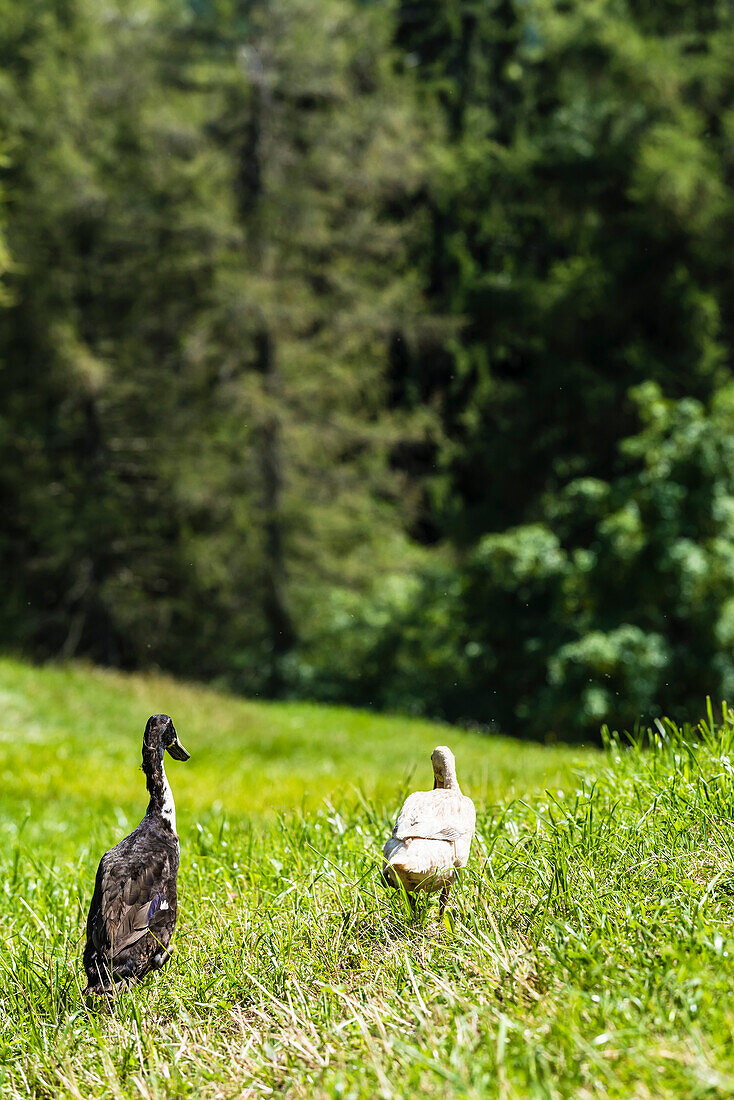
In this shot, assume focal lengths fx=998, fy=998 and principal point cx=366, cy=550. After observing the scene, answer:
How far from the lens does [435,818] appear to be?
9.13 ft

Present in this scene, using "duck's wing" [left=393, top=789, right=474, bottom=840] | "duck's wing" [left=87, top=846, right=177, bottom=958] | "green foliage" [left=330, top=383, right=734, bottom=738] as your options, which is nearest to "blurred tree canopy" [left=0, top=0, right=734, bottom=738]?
"green foliage" [left=330, top=383, right=734, bottom=738]

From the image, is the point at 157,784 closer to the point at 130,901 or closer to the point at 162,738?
the point at 162,738

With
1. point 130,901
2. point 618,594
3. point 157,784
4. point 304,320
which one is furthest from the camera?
point 304,320

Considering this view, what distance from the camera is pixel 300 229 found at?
850 inches

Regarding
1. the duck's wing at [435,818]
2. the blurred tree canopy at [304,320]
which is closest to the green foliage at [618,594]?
the blurred tree canopy at [304,320]

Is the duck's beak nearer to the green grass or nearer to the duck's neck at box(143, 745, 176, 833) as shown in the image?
the duck's neck at box(143, 745, 176, 833)

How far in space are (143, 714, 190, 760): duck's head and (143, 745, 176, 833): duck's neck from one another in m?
0.01

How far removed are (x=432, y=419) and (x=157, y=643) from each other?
9058mm

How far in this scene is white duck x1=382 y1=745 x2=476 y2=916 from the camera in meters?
2.71

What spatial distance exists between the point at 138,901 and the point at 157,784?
12.9 inches

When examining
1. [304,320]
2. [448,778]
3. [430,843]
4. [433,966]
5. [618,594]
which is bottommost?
[618,594]

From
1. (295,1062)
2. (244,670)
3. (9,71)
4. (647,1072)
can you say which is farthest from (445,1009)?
(9,71)

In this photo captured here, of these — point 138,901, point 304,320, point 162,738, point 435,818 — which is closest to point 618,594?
point 304,320

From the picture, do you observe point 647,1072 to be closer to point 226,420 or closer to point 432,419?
point 226,420
